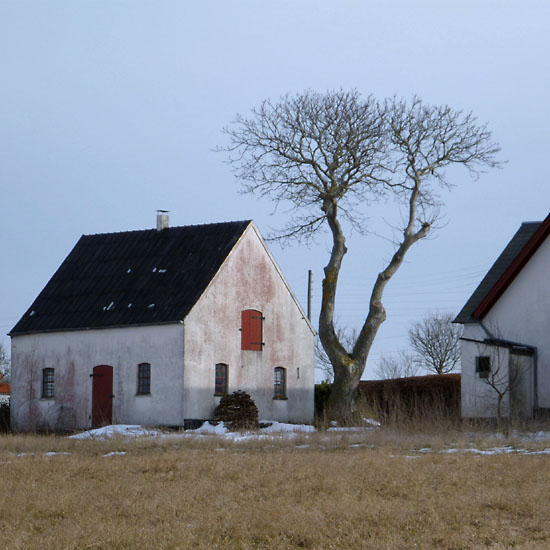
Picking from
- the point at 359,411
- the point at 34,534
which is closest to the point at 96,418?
the point at 359,411

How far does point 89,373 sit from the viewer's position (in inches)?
1405

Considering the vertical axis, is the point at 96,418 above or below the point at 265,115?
below

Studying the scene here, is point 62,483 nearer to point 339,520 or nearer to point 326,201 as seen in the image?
point 339,520

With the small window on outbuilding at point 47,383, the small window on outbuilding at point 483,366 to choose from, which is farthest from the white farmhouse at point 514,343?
the small window on outbuilding at point 47,383

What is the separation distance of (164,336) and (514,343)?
39.3 ft

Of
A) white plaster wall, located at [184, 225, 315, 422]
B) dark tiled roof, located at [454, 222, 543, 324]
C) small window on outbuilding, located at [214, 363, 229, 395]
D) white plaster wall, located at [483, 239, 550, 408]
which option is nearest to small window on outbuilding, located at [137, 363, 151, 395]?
white plaster wall, located at [184, 225, 315, 422]

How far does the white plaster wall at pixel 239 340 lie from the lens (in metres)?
34.0

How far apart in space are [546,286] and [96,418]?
651 inches

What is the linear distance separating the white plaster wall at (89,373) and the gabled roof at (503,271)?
995 cm

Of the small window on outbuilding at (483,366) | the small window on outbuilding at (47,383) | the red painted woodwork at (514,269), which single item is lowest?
the small window on outbuilding at (47,383)

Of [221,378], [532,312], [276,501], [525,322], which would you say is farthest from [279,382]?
[276,501]

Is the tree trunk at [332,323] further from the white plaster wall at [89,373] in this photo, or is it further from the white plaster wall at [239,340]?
the white plaster wall at [89,373]

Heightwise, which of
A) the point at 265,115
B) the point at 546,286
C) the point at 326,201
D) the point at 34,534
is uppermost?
the point at 265,115

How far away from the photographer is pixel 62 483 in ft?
50.9
